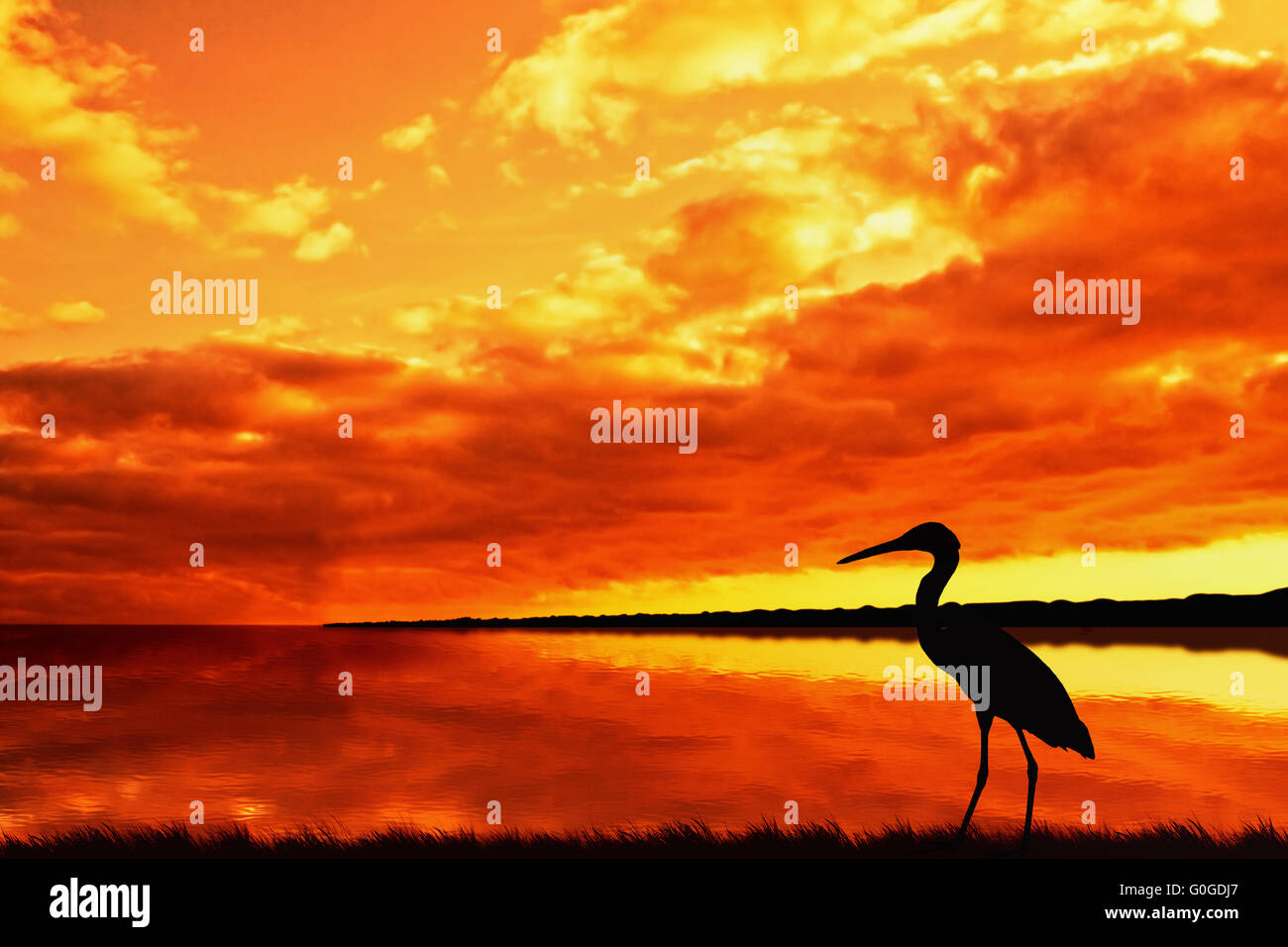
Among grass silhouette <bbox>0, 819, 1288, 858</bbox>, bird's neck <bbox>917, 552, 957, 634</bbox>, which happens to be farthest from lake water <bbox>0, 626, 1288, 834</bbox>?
bird's neck <bbox>917, 552, 957, 634</bbox>

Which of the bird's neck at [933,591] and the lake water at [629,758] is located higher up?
the bird's neck at [933,591]

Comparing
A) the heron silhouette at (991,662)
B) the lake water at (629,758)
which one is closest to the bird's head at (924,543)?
the heron silhouette at (991,662)

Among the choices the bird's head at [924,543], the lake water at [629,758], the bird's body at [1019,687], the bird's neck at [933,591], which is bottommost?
the lake water at [629,758]

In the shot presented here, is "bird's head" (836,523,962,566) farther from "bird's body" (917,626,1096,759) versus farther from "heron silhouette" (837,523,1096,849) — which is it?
"bird's body" (917,626,1096,759)

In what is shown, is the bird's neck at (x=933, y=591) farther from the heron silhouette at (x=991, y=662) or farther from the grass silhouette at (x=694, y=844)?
the grass silhouette at (x=694, y=844)

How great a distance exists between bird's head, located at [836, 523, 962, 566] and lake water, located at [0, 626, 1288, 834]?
6159 mm

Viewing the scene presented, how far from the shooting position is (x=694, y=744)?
29172 mm

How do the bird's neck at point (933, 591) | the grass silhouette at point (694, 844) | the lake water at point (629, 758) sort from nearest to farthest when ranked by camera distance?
1. the bird's neck at point (933, 591)
2. the grass silhouette at point (694, 844)
3. the lake water at point (629, 758)

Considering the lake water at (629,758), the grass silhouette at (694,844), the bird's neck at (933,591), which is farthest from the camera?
the lake water at (629,758)

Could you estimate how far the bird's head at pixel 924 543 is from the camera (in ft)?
39.1

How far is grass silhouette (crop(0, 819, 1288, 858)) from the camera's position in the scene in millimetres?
11914
